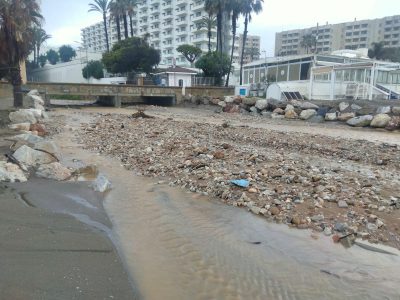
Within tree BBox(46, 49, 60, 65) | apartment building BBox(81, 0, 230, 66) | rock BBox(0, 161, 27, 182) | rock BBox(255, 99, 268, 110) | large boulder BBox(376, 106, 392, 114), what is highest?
apartment building BBox(81, 0, 230, 66)

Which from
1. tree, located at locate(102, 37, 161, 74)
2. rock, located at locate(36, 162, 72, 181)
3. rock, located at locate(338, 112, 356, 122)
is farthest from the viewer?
tree, located at locate(102, 37, 161, 74)

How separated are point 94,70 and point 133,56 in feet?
60.7

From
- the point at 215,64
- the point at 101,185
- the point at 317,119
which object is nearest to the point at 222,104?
the point at 317,119

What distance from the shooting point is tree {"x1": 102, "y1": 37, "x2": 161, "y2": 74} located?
5938cm

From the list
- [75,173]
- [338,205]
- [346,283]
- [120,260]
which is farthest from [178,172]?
[346,283]

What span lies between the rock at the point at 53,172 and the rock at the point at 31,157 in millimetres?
652

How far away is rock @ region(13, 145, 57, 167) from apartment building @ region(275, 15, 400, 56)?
130 metres

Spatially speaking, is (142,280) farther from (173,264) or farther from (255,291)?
(255,291)

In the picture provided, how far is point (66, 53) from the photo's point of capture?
335ft

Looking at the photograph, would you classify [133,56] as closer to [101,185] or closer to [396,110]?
[396,110]

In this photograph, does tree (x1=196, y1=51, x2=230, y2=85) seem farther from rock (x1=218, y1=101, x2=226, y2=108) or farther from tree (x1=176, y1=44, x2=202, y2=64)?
tree (x1=176, y1=44, x2=202, y2=64)

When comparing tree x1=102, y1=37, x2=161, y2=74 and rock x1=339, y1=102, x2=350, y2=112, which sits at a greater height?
tree x1=102, y1=37, x2=161, y2=74

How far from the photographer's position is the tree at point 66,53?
102375 millimetres

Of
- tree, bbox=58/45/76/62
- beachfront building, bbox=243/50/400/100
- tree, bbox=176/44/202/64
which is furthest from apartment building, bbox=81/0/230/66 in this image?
beachfront building, bbox=243/50/400/100
